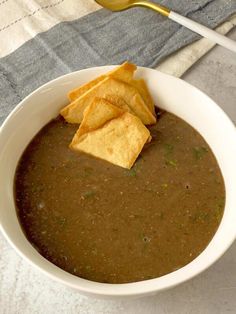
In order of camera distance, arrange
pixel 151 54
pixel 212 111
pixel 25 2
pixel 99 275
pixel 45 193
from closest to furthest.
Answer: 1. pixel 99 275
2. pixel 45 193
3. pixel 212 111
4. pixel 151 54
5. pixel 25 2

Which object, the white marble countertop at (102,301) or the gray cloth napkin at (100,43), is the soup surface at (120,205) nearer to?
the white marble countertop at (102,301)

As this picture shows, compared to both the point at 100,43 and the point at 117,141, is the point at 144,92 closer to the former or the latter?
the point at 117,141

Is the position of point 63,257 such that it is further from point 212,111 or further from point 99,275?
point 212,111

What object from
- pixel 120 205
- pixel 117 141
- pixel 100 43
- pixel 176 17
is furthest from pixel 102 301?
pixel 176 17

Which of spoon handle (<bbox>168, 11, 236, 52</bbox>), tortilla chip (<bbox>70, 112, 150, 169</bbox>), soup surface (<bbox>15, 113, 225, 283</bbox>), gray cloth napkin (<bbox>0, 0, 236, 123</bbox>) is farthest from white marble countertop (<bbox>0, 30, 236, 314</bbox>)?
spoon handle (<bbox>168, 11, 236, 52</bbox>)

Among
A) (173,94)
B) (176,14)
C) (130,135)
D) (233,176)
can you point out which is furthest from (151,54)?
(233,176)

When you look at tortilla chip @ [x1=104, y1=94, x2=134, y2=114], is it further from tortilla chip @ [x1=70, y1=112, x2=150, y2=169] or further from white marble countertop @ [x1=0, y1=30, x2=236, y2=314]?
white marble countertop @ [x1=0, y1=30, x2=236, y2=314]
